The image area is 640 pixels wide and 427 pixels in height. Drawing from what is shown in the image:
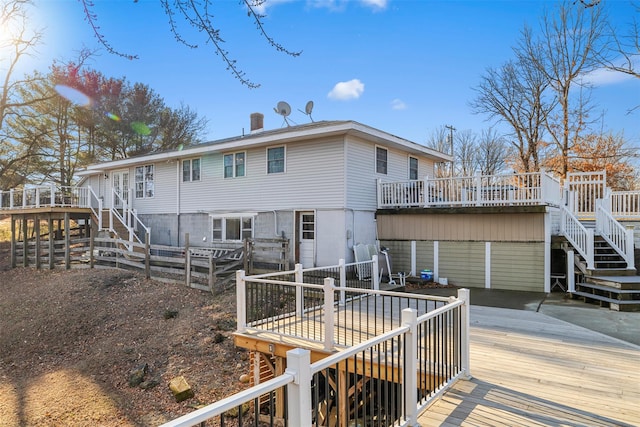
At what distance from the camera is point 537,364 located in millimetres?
5047

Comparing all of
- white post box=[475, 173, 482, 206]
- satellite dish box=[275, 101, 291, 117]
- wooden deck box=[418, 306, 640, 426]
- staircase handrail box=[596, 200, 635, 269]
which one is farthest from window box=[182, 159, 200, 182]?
staircase handrail box=[596, 200, 635, 269]

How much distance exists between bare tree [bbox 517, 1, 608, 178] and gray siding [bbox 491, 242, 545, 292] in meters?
12.0

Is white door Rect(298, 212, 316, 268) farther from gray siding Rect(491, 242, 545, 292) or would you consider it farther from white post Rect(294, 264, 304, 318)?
gray siding Rect(491, 242, 545, 292)

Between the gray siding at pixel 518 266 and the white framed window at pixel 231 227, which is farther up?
the white framed window at pixel 231 227

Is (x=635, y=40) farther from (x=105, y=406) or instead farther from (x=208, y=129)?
(x=208, y=129)

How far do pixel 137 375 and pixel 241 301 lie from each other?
132 inches

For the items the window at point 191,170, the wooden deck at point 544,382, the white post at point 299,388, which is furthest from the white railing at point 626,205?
the white post at point 299,388

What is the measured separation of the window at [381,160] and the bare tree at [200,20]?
1029cm

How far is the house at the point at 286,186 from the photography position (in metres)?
11.7

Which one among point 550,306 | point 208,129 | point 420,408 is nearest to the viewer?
point 420,408

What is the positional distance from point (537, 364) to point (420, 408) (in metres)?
2.40

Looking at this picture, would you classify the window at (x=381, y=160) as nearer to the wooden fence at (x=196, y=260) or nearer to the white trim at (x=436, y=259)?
the white trim at (x=436, y=259)

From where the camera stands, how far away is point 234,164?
14.1 m

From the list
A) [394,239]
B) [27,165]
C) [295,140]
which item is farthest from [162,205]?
[27,165]
